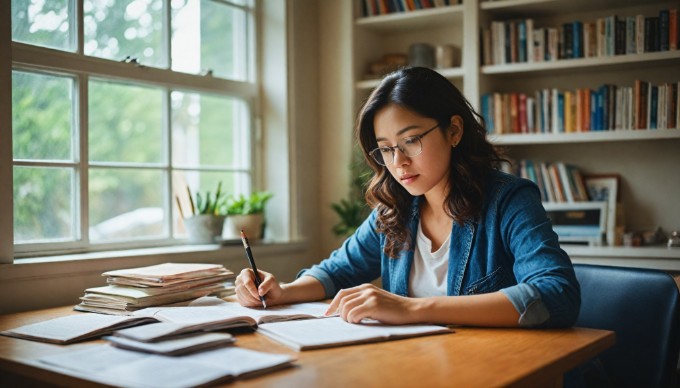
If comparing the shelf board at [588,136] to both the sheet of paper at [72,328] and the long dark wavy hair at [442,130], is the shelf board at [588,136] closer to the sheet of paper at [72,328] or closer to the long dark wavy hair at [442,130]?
the long dark wavy hair at [442,130]

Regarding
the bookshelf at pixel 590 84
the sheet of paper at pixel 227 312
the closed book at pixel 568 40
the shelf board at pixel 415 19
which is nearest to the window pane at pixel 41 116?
the sheet of paper at pixel 227 312

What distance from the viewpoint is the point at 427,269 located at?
6.57ft

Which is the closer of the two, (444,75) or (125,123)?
(125,123)

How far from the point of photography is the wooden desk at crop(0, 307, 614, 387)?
1180 millimetres

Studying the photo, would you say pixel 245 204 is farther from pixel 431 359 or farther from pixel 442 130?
pixel 431 359

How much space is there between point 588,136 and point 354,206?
114 centimetres

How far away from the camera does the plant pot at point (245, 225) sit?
313 cm

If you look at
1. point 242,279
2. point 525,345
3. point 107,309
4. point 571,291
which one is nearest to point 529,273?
point 571,291

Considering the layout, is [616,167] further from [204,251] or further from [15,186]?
[15,186]

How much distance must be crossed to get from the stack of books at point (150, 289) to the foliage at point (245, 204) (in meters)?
0.96

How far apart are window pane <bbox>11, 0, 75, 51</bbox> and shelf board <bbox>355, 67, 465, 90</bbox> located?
4.68 feet

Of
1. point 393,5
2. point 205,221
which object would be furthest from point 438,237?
point 393,5

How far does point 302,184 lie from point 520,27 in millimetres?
1285

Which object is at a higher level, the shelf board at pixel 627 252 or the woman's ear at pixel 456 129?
the woman's ear at pixel 456 129
